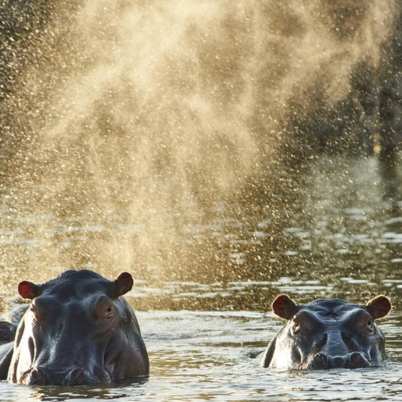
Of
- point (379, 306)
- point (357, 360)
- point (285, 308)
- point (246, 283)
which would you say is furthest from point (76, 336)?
point (246, 283)

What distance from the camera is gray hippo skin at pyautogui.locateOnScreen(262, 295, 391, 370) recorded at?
13336 millimetres

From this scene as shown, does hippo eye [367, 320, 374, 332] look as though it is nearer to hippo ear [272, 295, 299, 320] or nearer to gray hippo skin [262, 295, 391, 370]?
gray hippo skin [262, 295, 391, 370]

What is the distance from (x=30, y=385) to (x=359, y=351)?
10.8 feet

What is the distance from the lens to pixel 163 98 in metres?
59.8

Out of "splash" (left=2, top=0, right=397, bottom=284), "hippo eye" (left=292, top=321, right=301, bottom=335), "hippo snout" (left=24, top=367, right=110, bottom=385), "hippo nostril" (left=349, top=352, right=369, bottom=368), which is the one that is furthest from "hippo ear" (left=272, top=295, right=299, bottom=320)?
"splash" (left=2, top=0, right=397, bottom=284)

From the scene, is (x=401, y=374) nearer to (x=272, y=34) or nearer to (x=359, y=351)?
(x=359, y=351)

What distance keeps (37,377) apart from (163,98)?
4842 centimetres

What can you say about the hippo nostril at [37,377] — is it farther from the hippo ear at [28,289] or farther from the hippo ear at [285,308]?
the hippo ear at [285,308]

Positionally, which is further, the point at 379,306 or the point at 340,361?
the point at 379,306

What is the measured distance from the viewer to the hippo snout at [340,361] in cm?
1312

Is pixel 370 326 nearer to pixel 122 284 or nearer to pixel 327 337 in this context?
pixel 327 337

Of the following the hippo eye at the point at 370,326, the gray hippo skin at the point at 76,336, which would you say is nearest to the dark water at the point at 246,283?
the gray hippo skin at the point at 76,336

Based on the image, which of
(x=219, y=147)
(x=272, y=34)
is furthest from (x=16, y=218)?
(x=272, y=34)

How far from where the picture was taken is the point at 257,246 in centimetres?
2916
